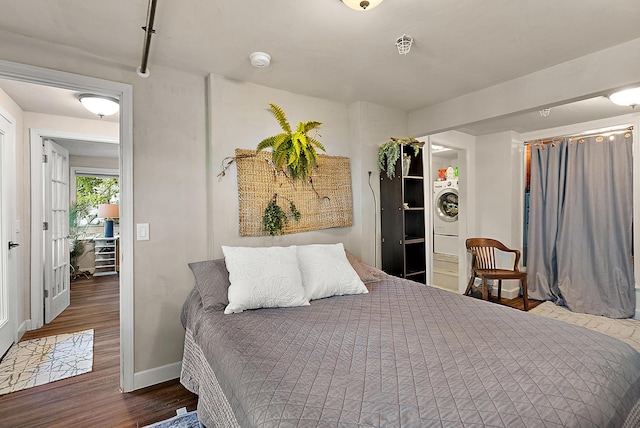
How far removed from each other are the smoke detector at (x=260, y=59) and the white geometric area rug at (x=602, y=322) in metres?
3.94

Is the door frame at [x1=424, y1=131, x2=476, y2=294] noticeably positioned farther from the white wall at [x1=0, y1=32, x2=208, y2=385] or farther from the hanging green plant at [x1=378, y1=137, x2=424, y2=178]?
the white wall at [x1=0, y1=32, x2=208, y2=385]

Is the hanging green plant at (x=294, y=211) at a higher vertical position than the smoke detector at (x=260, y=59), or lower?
lower

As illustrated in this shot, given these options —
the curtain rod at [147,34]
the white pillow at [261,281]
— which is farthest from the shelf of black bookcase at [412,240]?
the curtain rod at [147,34]

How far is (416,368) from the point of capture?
1.19 metres

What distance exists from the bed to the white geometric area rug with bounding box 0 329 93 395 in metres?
1.44

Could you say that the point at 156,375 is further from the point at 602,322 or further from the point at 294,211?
the point at 602,322

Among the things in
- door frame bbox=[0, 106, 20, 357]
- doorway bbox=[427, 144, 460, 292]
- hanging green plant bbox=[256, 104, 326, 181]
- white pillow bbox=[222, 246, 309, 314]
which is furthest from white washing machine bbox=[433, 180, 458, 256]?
door frame bbox=[0, 106, 20, 357]

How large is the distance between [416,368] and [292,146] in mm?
1981

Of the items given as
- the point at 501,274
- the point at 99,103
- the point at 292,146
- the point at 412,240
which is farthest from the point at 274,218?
the point at 501,274

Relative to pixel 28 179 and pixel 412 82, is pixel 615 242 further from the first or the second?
pixel 28 179

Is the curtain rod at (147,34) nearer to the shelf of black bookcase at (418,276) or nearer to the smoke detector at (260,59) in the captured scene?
the smoke detector at (260,59)

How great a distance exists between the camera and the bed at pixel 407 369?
0.95m

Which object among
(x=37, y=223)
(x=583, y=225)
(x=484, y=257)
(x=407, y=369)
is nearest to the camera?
(x=407, y=369)

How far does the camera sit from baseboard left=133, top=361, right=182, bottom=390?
2.29 m
